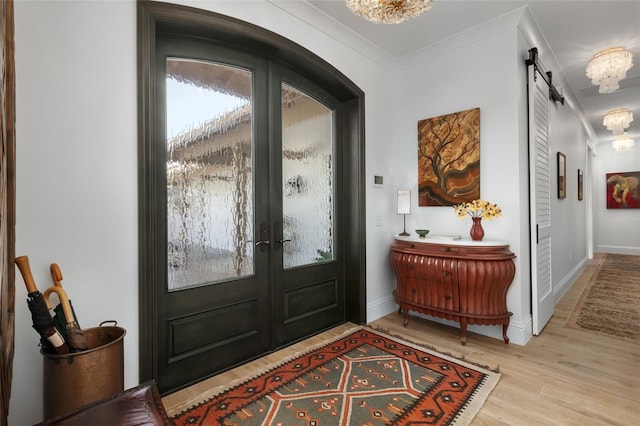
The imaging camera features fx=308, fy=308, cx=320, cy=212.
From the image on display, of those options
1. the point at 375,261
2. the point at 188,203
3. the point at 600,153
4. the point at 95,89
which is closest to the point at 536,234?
the point at 375,261

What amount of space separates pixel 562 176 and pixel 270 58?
13.1 feet

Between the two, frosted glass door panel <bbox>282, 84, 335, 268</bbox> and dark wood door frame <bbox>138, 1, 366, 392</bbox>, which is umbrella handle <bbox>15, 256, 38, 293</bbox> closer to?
dark wood door frame <bbox>138, 1, 366, 392</bbox>

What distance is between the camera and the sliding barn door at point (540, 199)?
2.95m

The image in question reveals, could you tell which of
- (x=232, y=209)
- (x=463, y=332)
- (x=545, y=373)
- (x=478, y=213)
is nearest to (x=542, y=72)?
(x=478, y=213)

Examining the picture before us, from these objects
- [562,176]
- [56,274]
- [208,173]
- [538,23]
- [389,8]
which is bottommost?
[56,274]

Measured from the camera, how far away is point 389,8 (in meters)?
1.95

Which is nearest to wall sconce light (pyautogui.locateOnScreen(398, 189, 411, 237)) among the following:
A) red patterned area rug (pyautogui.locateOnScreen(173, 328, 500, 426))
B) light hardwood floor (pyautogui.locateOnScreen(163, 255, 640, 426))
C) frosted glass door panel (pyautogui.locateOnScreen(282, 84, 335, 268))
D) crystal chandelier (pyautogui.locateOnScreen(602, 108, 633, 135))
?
frosted glass door panel (pyautogui.locateOnScreen(282, 84, 335, 268))

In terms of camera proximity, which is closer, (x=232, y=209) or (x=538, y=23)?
(x=232, y=209)

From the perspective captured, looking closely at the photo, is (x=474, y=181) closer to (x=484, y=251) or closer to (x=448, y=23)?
(x=484, y=251)

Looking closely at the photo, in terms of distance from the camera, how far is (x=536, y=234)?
2969 mm

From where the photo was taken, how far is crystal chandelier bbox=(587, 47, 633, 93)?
3.12m

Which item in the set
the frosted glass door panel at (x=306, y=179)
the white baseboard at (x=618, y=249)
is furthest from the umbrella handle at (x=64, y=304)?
the white baseboard at (x=618, y=249)

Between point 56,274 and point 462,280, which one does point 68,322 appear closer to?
point 56,274

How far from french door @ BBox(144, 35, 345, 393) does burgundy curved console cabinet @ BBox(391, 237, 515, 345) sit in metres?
0.90
